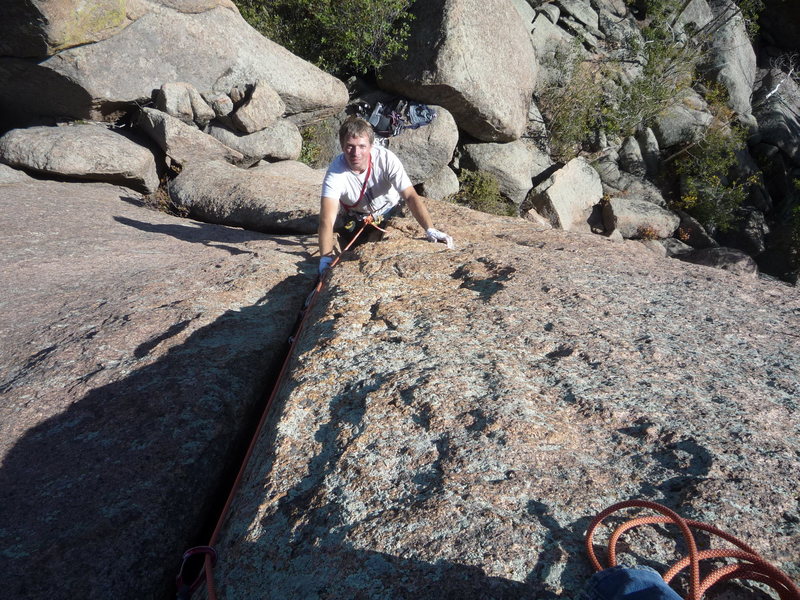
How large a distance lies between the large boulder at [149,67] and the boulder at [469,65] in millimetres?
2393

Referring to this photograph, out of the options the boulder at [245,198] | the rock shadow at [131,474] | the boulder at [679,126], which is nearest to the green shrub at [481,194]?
the boulder at [245,198]

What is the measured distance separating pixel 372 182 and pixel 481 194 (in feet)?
22.6

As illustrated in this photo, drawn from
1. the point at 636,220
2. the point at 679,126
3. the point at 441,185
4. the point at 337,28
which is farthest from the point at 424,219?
the point at 679,126

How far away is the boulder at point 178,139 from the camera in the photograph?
7.53 m

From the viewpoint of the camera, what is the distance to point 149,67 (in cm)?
782

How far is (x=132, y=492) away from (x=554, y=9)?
59.3ft

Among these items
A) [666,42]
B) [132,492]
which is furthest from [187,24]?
[666,42]

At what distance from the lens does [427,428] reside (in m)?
1.98

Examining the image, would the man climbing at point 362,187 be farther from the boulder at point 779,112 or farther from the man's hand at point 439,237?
the boulder at point 779,112

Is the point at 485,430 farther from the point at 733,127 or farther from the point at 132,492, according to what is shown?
the point at 733,127

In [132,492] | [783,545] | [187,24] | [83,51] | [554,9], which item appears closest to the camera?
[783,545]

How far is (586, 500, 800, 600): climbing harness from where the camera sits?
1.30 m

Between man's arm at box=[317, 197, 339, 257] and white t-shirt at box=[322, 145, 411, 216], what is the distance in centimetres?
8

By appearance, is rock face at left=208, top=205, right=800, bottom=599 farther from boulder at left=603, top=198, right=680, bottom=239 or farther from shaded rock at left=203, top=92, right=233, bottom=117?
boulder at left=603, top=198, right=680, bottom=239
